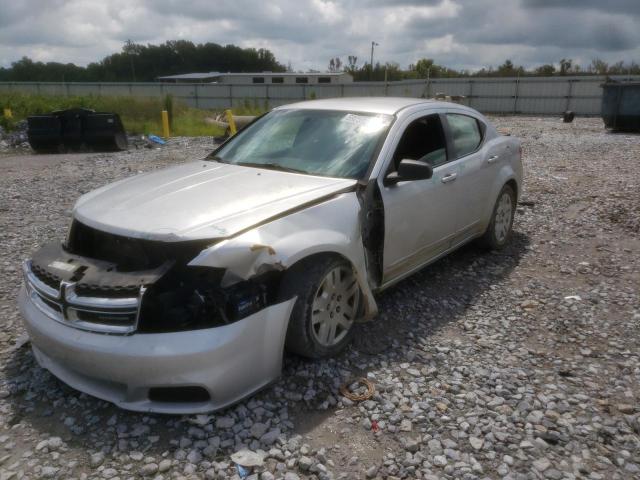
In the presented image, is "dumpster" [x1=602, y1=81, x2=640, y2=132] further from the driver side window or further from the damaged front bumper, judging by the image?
the damaged front bumper

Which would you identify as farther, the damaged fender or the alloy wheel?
the alloy wheel

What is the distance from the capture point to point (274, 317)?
9.38 feet

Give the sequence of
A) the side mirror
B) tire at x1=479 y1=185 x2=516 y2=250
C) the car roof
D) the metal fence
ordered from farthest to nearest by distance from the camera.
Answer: the metal fence < tire at x1=479 y1=185 x2=516 y2=250 < the car roof < the side mirror

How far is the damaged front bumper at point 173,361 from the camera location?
102 inches

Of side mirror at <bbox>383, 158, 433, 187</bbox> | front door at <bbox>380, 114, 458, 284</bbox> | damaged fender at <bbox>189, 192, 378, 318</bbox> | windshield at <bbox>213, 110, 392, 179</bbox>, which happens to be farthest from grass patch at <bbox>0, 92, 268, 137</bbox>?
damaged fender at <bbox>189, 192, 378, 318</bbox>

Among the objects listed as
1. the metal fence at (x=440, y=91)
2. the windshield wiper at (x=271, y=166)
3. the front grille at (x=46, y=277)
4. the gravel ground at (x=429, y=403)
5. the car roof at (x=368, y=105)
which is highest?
the metal fence at (x=440, y=91)

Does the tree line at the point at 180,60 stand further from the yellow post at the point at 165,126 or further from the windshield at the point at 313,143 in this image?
the windshield at the point at 313,143

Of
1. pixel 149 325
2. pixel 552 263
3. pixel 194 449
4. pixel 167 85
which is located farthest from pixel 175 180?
pixel 167 85

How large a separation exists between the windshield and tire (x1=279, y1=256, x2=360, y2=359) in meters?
0.78

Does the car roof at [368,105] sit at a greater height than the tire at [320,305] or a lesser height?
greater

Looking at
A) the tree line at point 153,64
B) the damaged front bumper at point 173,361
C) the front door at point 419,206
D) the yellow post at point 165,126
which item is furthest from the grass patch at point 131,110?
the tree line at point 153,64

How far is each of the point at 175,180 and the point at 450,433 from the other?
97.0 inches

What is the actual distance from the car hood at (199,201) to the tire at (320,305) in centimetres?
40

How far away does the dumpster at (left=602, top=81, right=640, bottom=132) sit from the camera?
55.6 ft
